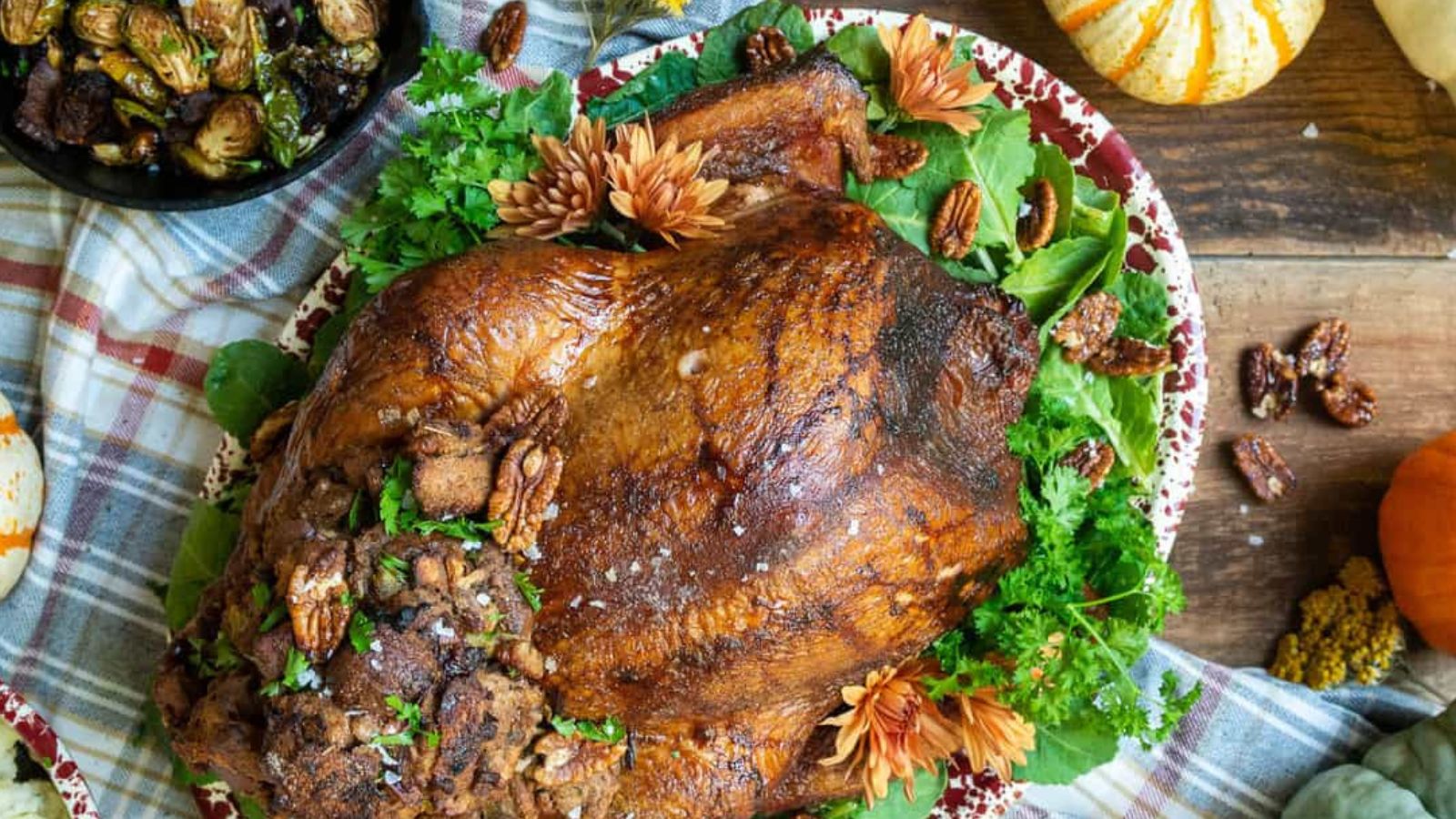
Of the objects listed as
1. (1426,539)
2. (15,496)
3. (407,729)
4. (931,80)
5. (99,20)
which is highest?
(931,80)

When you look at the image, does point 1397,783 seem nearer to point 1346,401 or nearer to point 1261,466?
point 1261,466

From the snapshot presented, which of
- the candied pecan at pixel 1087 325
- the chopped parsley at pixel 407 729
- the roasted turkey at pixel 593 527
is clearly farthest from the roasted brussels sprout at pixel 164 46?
the candied pecan at pixel 1087 325

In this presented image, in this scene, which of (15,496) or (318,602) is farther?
(15,496)

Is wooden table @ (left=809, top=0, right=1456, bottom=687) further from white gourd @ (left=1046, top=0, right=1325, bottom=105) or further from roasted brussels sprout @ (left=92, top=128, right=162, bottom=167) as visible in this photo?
roasted brussels sprout @ (left=92, top=128, right=162, bottom=167)

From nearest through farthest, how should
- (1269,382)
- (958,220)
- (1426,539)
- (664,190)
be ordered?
(664,190) < (958,220) < (1426,539) < (1269,382)

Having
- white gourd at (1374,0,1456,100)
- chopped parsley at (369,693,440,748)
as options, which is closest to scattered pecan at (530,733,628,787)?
chopped parsley at (369,693,440,748)

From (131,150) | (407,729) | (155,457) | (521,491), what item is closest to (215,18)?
(131,150)

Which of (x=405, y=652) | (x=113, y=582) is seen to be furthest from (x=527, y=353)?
(x=113, y=582)
